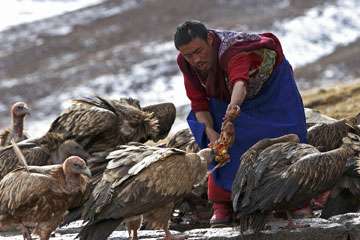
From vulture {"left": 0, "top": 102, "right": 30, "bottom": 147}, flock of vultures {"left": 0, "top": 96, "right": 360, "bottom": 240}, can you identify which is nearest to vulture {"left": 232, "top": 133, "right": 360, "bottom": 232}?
flock of vultures {"left": 0, "top": 96, "right": 360, "bottom": 240}

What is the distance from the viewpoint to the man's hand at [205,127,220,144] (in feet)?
28.2

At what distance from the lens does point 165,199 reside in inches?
302

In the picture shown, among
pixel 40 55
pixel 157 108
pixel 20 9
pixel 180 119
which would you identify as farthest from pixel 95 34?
pixel 157 108

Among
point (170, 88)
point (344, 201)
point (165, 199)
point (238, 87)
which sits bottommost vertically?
point (170, 88)

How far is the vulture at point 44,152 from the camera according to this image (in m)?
10.2

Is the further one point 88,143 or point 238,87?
point 88,143

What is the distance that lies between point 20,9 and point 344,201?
27.0 m

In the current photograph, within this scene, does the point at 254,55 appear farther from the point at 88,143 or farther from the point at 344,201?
the point at 88,143

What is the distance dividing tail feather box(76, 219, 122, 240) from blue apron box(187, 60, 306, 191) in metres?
1.39

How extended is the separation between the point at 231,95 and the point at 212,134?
0.46 metres

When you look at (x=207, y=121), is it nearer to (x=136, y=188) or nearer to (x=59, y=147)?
(x=136, y=188)

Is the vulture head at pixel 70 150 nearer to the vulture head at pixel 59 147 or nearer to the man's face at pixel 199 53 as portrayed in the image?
the vulture head at pixel 59 147

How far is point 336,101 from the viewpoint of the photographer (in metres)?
17.2

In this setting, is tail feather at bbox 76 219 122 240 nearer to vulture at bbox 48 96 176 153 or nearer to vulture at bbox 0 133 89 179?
vulture at bbox 0 133 89 179
